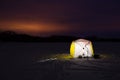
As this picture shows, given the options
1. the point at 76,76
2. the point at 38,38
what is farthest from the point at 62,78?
the point at 38,38

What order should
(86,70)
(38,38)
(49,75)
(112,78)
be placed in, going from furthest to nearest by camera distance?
(38,38)
(86,70)
(49,75)
(112,78)

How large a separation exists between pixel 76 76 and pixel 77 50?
5029 millimetres

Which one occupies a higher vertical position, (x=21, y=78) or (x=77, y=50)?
(x=77, y=50)

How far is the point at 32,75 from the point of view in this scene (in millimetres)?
8281

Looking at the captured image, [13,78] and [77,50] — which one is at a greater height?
[77,50]

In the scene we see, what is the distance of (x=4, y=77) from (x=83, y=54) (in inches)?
237

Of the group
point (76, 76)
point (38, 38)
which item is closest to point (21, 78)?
point (76, 76)

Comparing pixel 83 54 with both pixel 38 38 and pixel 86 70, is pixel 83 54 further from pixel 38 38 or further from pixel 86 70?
pixel 38 38

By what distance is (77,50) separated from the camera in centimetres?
1303

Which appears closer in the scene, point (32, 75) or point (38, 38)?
point (32, 75)

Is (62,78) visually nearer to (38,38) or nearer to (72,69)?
(72,69)

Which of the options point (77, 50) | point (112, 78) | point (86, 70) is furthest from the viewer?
point (77, 50)

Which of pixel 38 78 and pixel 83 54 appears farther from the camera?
pixel 83 54

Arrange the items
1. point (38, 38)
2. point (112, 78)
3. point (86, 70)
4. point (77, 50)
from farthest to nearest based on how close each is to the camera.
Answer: point (38, 38) < point (77, 50) < point (86, 70) < point (112, 78)
